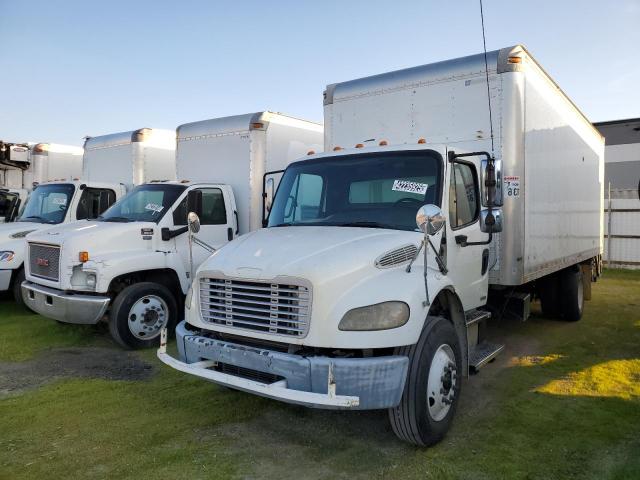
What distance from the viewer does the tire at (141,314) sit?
6.73 m

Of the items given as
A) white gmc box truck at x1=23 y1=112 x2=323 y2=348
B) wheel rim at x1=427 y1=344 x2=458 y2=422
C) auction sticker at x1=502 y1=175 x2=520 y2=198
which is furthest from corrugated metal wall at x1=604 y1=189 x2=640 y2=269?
wheel rim at x1=427 y1=344 x2=458 y2=422

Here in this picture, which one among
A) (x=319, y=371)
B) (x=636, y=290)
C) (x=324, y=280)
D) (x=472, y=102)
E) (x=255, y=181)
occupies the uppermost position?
(x=472, y=102)

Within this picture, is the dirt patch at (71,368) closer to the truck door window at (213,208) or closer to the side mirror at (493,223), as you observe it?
the truck door window at (213,208)

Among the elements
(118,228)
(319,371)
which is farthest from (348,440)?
(118,228)

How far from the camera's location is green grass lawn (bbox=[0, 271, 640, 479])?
12.3ft

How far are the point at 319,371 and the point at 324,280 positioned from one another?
61cm

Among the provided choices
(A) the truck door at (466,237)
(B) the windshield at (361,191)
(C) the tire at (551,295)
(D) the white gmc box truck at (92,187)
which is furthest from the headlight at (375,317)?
(D) the white gmc box truck at (92,187)

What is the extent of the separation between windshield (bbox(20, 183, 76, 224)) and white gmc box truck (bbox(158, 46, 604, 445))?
4992 mm

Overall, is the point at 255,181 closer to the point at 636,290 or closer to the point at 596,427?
the point at 596,427

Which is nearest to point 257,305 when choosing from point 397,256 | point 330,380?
point 330,380

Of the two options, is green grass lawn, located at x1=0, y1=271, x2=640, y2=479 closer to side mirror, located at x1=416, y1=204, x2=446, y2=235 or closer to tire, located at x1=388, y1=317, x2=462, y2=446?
tire, located at x1=388, y1=317, x2=462, y2=446

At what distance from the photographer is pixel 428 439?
3.91 meters

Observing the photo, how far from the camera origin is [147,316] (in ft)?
23.0

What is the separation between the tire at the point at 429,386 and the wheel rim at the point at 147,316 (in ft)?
13.7
